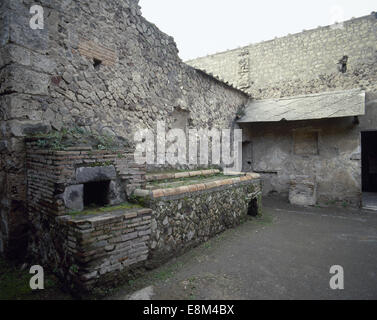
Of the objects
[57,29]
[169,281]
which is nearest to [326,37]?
[57,29]

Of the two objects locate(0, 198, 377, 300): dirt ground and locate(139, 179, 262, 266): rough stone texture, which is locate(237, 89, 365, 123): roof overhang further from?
locate(139, 179, 262, 266): rough stone texture

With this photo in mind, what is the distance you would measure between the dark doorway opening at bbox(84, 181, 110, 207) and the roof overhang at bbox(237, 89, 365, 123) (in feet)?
21.1

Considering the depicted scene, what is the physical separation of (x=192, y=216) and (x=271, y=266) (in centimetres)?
142

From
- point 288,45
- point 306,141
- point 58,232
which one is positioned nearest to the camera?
point 58,232

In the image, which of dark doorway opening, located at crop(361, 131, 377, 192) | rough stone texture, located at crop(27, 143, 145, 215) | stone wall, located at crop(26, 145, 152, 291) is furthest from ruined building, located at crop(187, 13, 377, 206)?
stone wall, located at crop(26, 145, 152, 291)

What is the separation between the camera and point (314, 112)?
773cm

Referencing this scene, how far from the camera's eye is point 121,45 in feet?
15.9

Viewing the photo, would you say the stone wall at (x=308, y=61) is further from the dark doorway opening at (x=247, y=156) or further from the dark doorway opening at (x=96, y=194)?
the dark doorway opening at (x=96, y=194)

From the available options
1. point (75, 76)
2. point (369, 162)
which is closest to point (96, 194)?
point (75, 76)

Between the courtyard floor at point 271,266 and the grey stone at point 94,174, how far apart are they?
137 cm

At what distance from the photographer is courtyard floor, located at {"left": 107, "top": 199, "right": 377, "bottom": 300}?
292 centimetres

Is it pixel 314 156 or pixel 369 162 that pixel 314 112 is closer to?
pixel 314 156
